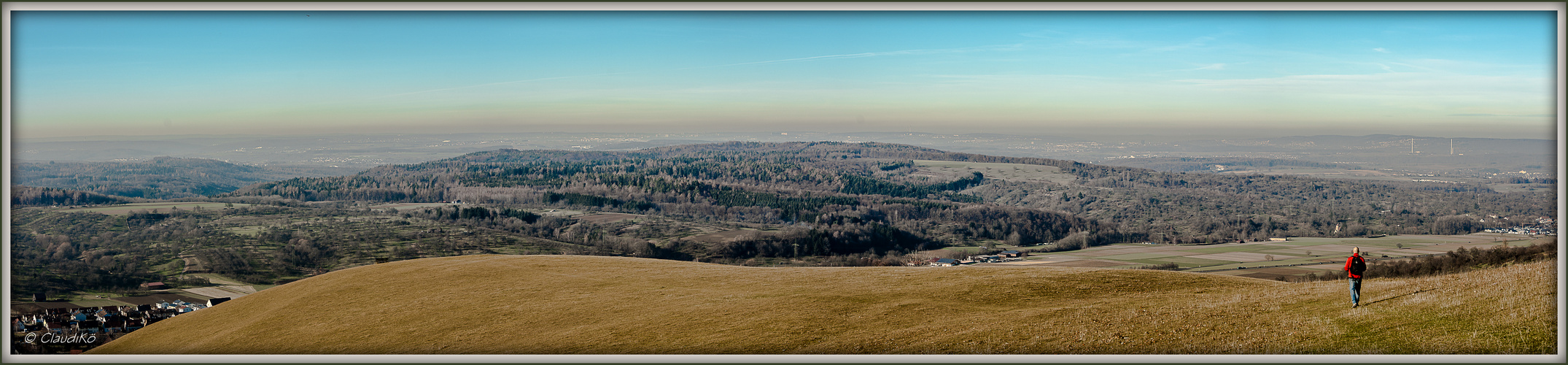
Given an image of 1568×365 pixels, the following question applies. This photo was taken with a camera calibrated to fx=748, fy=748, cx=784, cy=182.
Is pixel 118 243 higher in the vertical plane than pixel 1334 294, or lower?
lower

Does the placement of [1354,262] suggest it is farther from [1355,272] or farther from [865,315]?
[865,315]

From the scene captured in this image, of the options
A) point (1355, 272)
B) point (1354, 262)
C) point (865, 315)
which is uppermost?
point (1354, 262)

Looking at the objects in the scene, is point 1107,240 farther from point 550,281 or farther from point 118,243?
point 118,243

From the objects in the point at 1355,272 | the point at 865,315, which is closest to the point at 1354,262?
the point at 1355,272

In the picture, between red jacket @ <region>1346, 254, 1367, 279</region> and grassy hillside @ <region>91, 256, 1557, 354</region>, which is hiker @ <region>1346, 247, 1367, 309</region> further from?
grassy hillside @ <region>91, 256, 1557, 354</region>

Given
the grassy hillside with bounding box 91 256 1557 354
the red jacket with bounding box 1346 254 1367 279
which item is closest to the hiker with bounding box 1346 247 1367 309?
the red jacket with bounding box 1346 254 1367 279

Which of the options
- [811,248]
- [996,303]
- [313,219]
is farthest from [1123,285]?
[313,219]
